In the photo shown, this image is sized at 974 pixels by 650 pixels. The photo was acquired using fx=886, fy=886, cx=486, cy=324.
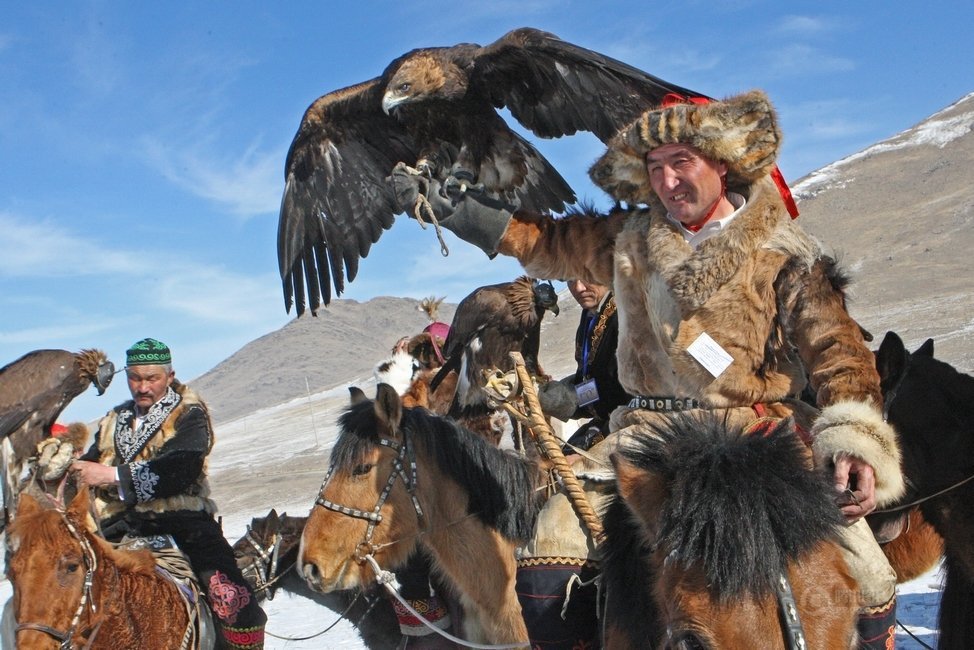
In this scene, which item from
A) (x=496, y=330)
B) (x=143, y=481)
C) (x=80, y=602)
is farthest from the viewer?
(x=496, y=330)

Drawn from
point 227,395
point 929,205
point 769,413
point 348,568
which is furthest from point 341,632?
point 227,395

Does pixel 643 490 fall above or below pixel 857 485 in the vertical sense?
above

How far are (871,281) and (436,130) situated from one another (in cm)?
2806

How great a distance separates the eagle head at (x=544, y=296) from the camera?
588cm

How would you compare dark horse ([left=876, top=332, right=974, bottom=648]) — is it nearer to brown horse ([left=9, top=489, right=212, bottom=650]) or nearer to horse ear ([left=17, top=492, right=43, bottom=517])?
brown horse ([left=9, top=489, right=212, bottom=650])

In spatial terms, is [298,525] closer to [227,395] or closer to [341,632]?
[341,632]

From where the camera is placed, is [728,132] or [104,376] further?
[104,376]

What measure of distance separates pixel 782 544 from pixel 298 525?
4729 mm

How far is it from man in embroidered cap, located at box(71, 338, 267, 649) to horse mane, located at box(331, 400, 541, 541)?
4.27 ft

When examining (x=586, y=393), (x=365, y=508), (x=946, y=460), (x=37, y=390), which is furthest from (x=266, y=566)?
(x=946, y=460)

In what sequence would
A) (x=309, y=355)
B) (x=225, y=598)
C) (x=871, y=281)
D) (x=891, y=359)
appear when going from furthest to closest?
(x=309, y=355), (x=871, y=281), (x=225, y=598), (x=891, y=359)

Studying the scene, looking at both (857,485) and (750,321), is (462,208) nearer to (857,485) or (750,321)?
(750,321)

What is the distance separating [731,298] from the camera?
2.45 meters

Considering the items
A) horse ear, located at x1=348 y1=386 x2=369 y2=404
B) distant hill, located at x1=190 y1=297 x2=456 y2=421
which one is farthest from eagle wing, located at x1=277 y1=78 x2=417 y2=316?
distant hill, located at x1=190 y1=297 x2=456 y2=421
